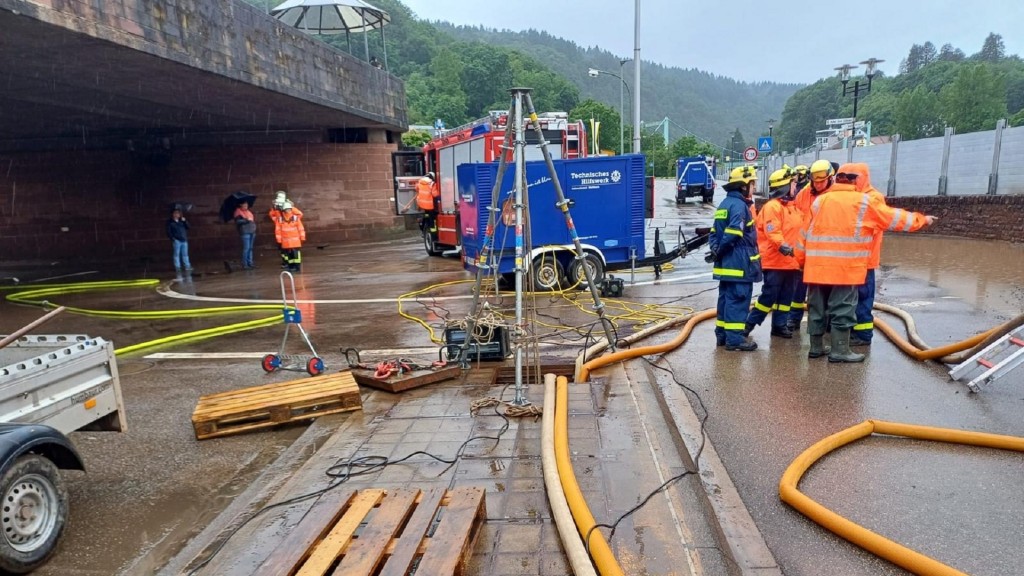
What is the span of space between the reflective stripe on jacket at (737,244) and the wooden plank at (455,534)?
3751 mm

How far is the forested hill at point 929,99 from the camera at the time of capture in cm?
7250

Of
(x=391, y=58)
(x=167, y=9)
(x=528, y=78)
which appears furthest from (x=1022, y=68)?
(x=167, y=9)

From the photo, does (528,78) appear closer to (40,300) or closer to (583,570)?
(40,300)

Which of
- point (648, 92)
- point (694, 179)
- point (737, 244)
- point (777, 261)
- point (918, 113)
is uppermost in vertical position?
point (648, 92)

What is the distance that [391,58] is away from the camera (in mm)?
86750

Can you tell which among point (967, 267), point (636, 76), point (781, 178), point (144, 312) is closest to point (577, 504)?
point (781, 178)

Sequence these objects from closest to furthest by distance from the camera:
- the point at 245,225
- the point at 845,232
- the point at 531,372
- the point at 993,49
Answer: the point at 845,232 < the point at 531,372 < the point at 245,225 < the point at 993,49

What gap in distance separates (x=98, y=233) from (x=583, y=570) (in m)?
21.8

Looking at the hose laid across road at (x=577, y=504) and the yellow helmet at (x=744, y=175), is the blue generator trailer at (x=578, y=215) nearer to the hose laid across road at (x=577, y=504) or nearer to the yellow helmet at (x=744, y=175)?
the yellow helmet at (x=744, y=175)

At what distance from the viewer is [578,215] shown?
10031 mm

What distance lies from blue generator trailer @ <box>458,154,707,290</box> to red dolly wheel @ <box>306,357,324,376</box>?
410 cm

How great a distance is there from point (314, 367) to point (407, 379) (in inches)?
46.5

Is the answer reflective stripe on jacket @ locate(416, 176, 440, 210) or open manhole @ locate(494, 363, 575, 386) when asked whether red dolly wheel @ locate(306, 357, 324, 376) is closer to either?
open manhole @ locate(494, 363, 575, 386)

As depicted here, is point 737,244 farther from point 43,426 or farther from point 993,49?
point 993,49
